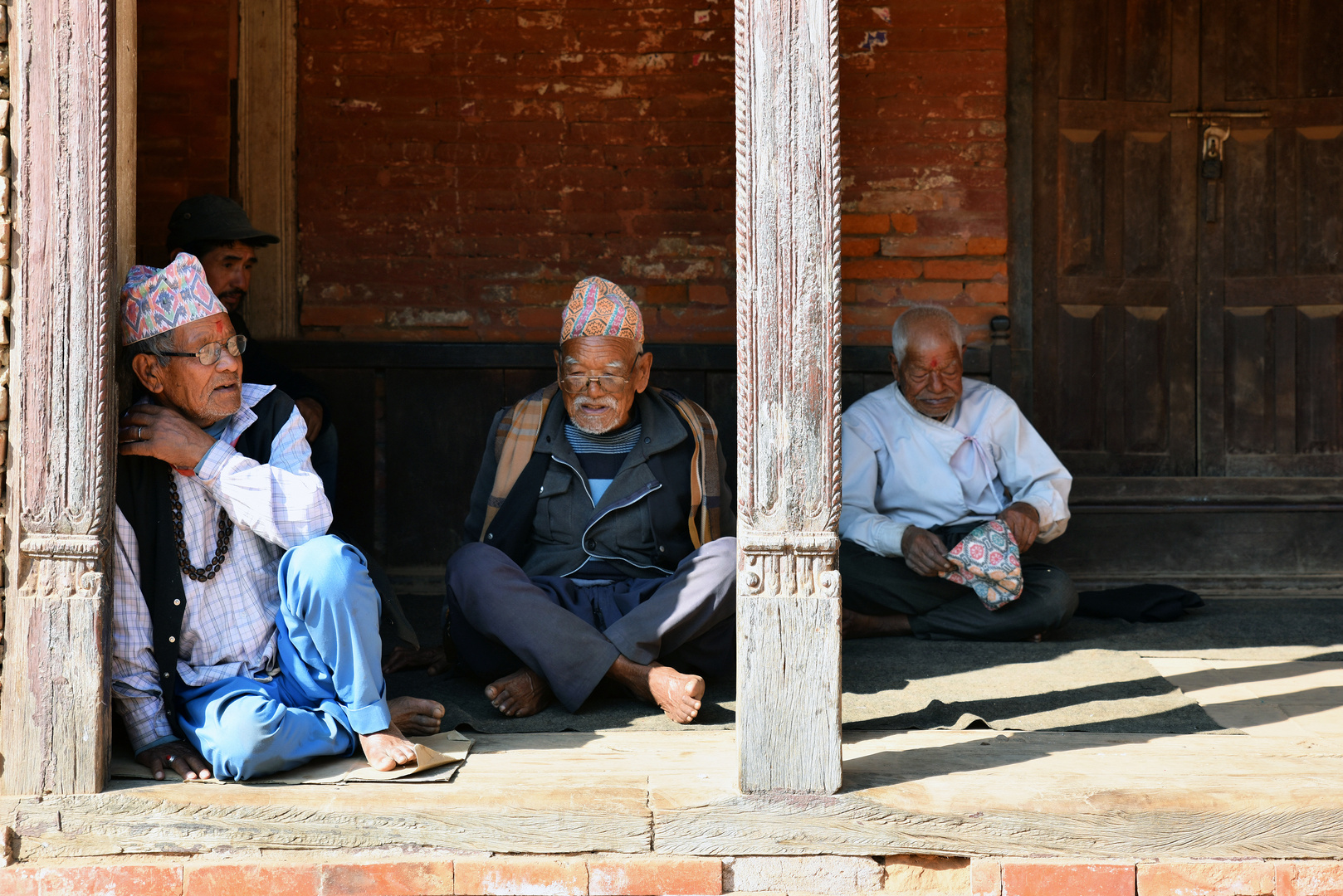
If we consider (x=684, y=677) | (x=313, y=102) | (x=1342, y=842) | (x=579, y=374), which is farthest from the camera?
(x=313, y=102)

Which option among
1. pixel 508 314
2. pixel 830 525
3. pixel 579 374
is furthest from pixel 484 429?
pixel 830 525

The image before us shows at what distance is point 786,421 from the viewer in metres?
2.84

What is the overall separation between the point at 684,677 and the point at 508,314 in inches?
92.4

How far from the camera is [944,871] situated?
2848mm

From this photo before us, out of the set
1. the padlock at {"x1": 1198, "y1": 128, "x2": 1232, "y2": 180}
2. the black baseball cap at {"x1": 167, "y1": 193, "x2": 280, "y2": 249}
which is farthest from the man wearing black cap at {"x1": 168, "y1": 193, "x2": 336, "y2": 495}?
the padlock at {"x1": 1198, "y1": 128, "x2": 1232, "y2": 180}

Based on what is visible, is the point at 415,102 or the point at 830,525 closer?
the point at 830,525

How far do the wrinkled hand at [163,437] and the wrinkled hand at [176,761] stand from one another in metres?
0.70

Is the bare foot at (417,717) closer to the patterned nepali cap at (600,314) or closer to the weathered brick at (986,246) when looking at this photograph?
the patterned nepali cap at (600,314)

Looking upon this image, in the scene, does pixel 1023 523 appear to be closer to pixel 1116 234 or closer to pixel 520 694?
pixel 1116 234

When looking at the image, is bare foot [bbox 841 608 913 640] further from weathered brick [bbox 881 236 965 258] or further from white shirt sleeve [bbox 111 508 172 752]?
white shirt sleeve [bbox 111 508 172 752]

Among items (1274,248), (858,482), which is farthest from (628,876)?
(1274,248)

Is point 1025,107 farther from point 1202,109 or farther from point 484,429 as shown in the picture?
point 484,429

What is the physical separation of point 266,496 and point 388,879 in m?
0.95

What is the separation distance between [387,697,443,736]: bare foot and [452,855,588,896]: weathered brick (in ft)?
1.74
